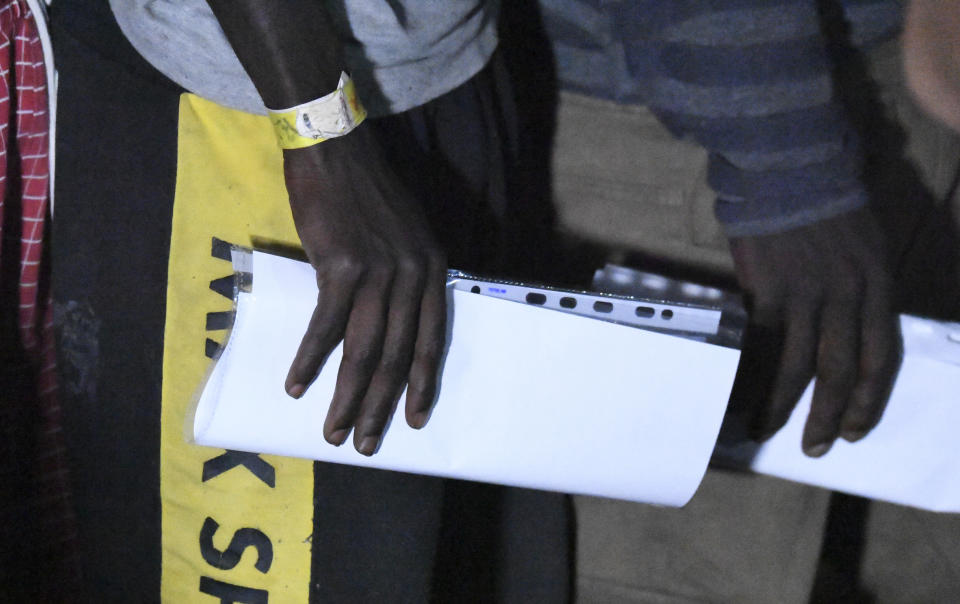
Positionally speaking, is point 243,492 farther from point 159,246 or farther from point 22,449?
point 22,449

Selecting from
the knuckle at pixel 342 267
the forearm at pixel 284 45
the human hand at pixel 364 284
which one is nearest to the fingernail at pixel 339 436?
the human hand at pixel 364 284

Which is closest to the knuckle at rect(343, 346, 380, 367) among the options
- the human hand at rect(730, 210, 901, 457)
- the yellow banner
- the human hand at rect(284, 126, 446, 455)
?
the human hand at rect(284, 126, 446, 455)

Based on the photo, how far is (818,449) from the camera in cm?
60

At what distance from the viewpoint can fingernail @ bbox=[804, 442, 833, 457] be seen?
1.96 feet

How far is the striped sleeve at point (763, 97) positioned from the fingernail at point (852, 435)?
162 millimetres

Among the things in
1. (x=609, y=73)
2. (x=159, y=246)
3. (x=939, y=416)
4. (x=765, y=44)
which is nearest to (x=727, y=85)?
(x=765, y=44)

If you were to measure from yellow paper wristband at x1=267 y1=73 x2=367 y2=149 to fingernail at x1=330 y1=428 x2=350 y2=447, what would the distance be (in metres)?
0.18

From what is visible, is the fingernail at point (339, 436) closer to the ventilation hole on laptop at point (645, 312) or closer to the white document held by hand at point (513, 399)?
the white document held by hand at point (513, 399)

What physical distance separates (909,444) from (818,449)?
69mm

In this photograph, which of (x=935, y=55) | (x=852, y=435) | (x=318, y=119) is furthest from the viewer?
(x=852, y=435)

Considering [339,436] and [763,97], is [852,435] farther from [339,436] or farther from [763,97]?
[339,436]

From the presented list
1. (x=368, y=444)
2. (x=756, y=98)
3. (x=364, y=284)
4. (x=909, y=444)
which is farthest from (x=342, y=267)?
(x=909, y=444)

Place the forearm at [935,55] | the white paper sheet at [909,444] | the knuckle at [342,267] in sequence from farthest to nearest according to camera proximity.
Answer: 1. the white paper sheet at [909,444]
2. the knuckle at [342,267]
3. the forearm at [935,55]

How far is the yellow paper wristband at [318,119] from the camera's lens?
47 centimetres
